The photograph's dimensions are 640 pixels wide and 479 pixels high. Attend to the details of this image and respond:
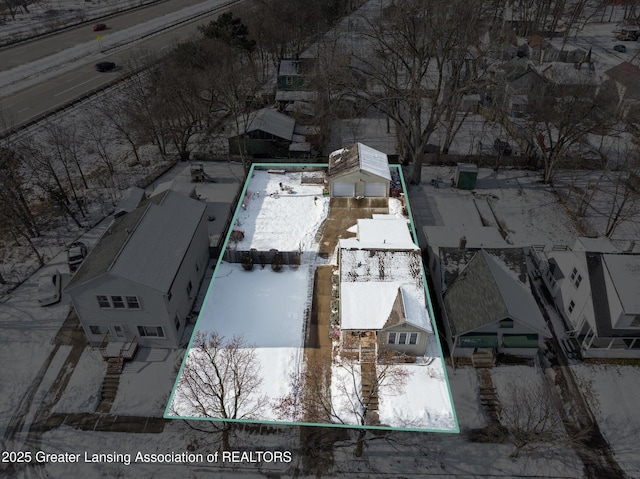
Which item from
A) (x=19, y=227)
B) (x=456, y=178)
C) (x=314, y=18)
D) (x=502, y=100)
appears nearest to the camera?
Answer: (x=19, y=227)

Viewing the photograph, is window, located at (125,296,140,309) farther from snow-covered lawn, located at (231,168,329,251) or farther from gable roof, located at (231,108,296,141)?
gable roof, located at (231,108,296,141)

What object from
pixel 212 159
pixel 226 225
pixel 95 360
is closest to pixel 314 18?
pixel 212 159

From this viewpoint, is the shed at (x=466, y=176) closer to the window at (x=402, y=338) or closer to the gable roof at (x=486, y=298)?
the gable roof at (x=486, y=298)

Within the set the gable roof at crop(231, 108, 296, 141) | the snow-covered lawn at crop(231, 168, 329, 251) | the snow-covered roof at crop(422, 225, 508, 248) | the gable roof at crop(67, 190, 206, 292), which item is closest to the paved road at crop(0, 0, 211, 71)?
the gable roof at crop(231, 108, 296, 141)

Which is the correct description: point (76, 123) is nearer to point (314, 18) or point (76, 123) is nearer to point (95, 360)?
→ point (95, 360)

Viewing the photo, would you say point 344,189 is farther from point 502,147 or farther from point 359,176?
point 502,147

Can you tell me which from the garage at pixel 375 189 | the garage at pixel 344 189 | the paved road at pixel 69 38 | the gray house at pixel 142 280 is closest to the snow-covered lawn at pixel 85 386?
the gray house at pixel 142 280

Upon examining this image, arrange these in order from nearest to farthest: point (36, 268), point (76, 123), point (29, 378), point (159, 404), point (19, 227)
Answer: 1. point (159, 404)
2. point (29, 378)
3. point (36, 268)
4. point (19, 227)
5. point (76, 123)
